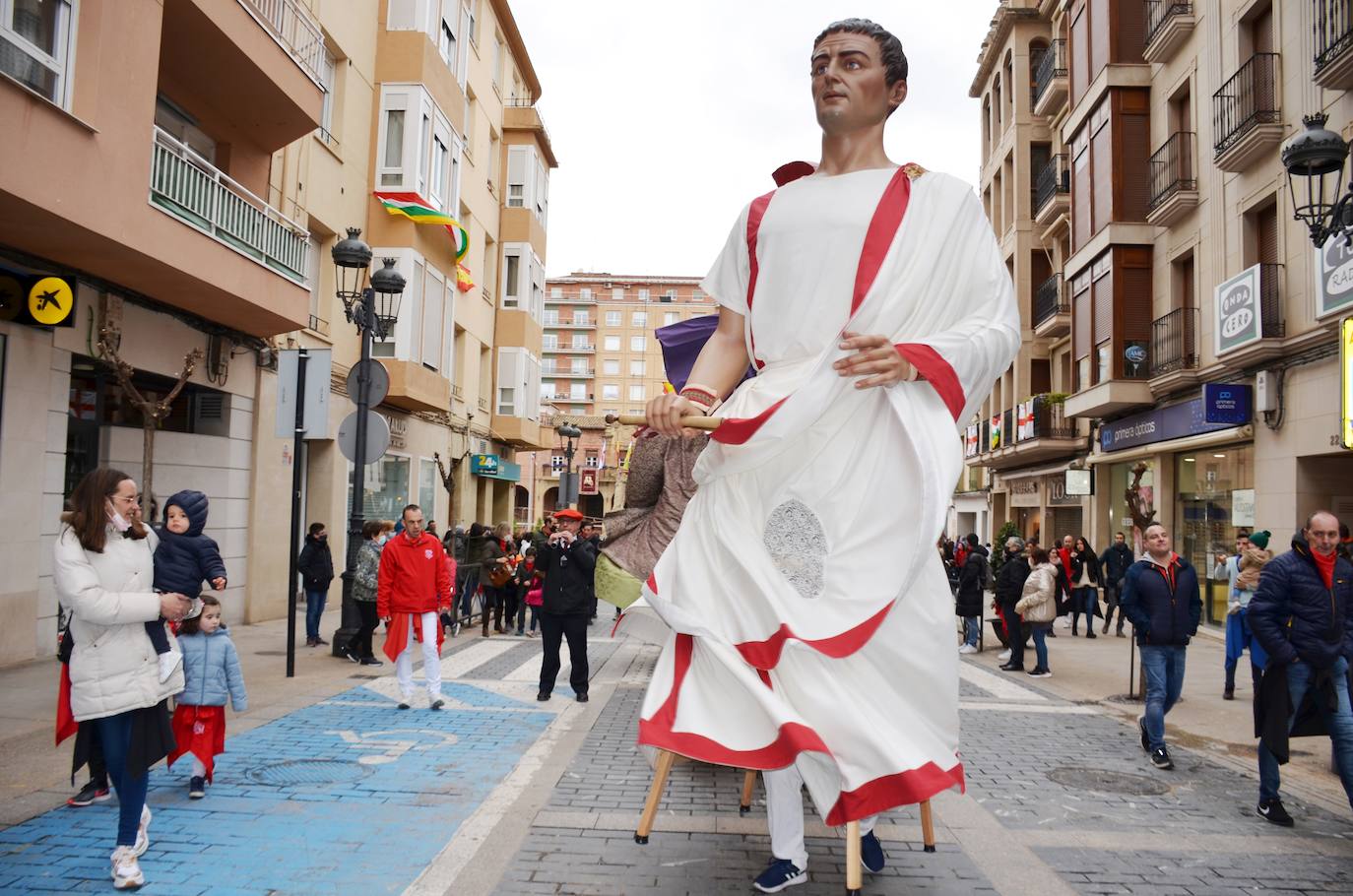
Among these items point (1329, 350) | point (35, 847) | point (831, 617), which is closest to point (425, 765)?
point (35, 847)

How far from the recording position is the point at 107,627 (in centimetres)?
414

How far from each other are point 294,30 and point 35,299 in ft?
24.3

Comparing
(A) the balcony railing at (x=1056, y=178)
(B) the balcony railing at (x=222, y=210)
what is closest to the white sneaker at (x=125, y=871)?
(B) the balcony railing at (x=222, y=210)

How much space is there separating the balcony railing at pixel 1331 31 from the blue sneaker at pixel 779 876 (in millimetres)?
14064

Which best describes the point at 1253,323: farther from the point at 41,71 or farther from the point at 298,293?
the point at 41,71

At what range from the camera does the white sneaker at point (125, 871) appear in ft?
12.6

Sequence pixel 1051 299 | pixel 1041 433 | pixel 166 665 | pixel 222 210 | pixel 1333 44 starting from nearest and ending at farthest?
pixel 166 665 → pixel 222 210 → pixel 1333 44 → pixel 1041 433 → pixel 1051 299

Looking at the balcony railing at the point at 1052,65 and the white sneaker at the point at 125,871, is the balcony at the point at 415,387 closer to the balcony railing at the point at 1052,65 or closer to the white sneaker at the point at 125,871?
the white sneaker at the point at 125,871

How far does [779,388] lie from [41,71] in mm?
8469

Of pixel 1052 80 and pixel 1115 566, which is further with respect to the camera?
pixel 1052 80

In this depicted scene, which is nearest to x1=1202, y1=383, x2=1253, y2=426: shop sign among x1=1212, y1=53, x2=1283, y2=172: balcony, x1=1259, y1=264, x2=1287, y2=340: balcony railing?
x1=1259, y1=264, x2=1287, y2=340: balcony railing

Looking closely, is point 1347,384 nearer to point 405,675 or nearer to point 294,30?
point 405,675

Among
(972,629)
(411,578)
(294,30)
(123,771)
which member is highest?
(294,30)

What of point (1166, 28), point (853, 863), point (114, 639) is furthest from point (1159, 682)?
point (1166, 28)
